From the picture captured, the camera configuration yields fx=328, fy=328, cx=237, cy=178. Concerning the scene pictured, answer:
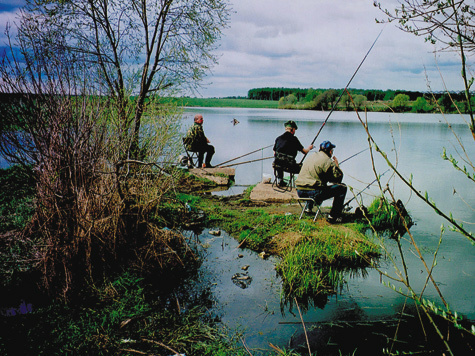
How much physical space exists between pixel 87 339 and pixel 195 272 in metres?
2.04

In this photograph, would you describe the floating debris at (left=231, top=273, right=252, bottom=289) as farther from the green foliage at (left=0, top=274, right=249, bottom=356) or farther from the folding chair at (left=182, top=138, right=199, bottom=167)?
the folding chair at (left=182, top=138, right=199, bottom=167)

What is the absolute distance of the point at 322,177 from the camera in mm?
6930

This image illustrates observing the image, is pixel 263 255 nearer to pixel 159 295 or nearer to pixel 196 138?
pixel 159 295

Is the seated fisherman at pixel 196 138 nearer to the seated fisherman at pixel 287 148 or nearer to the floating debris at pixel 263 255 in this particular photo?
the seated fisherman at pixel 287 148

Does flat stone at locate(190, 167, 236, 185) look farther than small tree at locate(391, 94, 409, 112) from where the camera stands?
Yes

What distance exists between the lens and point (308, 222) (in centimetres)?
698

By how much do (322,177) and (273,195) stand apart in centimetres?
262

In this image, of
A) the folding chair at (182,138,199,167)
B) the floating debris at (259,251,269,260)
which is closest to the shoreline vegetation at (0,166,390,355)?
the floating debris at (259,251,269,260)

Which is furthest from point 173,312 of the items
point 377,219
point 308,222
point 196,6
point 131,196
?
point 196,6

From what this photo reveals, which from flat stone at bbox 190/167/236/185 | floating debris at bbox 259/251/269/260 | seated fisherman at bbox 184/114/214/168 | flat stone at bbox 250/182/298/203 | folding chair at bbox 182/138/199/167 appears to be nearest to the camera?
floating debris at bbox 259/251/269/260

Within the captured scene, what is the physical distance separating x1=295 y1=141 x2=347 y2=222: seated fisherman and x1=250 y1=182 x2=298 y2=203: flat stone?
1976mm

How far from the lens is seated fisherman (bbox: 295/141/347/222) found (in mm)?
6852

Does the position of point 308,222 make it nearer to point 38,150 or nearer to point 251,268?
point 251,268

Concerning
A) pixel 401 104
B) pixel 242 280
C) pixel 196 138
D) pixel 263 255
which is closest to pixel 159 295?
pixel 242 280
